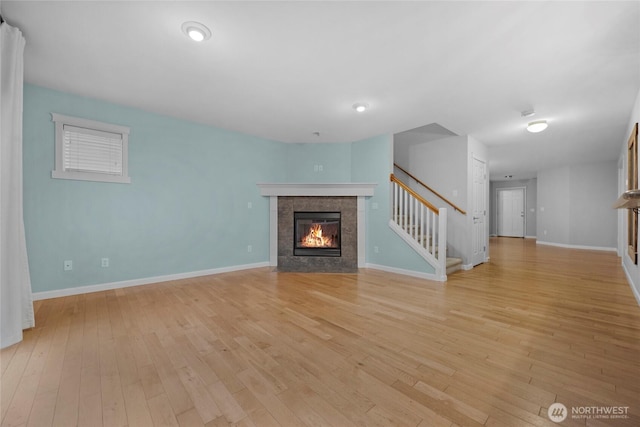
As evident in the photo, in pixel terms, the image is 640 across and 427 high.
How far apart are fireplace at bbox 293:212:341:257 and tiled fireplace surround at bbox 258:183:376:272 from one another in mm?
91

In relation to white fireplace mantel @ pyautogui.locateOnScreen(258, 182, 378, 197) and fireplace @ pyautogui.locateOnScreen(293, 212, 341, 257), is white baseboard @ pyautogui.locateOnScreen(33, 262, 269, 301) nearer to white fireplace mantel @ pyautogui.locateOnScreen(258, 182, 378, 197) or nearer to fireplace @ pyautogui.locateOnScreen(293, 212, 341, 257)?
fireplace @ pyautogui.locateOnScreen(293, 212, 341, 257)

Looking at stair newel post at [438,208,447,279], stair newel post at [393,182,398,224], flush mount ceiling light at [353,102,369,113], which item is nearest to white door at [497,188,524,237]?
stair newel post at [393,182,398,224]

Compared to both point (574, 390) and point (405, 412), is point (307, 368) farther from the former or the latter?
point (574, 390)

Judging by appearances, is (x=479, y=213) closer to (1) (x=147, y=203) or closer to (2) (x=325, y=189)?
(2) (x=325, y=189)

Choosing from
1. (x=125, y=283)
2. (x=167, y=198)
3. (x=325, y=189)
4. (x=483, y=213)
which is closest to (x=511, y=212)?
(x=483, y=213)

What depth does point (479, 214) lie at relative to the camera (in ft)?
17.2

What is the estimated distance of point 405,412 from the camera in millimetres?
1281

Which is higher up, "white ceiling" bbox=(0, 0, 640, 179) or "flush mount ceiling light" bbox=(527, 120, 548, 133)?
"white ceiling" bbox=(0, 0, 640, 179)

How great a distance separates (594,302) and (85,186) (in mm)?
6193

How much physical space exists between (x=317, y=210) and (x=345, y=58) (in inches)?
112

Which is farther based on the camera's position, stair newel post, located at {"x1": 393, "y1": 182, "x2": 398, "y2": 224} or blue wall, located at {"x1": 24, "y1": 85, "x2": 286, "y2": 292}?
stair newel post, located at {"x1": 393, "y1": 182, "x2": 398, "y2": 224}

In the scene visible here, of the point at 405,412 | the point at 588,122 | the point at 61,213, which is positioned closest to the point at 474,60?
the point at 405,412

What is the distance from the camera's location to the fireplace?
484 centimetres

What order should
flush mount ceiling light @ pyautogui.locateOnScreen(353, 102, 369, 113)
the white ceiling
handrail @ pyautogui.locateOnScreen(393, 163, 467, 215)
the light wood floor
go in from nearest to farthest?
the light wood floor, the white ceiling, flush mount ceiling light @ pyautogui.locateOnScreen(353, 102, 369, 113), handrail @ pyautogui.locateOnScreen(393, 163, 467, 215)
